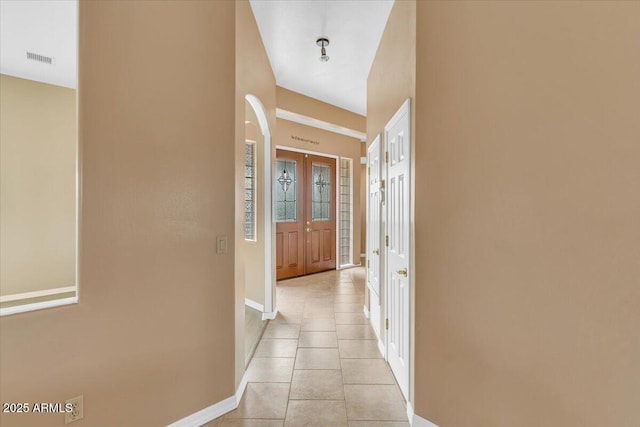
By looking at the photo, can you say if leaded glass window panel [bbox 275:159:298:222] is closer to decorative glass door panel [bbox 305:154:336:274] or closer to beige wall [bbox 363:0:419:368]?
decorative glass door panel [bbox 305:154:336:274]

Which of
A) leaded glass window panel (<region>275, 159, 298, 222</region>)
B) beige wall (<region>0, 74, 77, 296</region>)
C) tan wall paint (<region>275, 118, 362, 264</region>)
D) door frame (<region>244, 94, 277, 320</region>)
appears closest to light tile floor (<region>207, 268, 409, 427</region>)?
door frame (<region>244, 94, 277, 320</region>)

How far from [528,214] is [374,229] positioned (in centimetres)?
188

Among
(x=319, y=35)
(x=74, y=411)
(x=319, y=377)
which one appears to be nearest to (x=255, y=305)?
(x=319, y=377)

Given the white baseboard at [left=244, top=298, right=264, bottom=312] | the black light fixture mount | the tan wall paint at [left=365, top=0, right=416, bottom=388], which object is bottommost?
the white baseboard at [left=244, top=298, right=264, bottom=312]

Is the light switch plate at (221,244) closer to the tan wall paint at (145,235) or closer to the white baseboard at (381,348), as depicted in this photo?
the tan wall paint at (145,235)

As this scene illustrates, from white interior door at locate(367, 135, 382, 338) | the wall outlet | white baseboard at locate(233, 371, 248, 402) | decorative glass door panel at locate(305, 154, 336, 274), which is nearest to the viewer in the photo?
the wall outlet

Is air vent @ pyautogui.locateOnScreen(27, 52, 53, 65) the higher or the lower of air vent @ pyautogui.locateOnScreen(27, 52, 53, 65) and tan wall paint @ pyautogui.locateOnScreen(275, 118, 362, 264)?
the lower

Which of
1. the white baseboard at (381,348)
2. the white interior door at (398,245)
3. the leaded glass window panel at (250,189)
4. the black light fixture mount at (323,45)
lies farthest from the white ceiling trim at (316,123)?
the white baseboard at (381,348)

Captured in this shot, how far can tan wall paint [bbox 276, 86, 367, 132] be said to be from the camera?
426 centimetres

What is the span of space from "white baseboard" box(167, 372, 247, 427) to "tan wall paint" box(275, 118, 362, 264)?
3.76m

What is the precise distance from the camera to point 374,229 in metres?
3.16

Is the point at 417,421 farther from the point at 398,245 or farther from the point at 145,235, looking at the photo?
the point at 145,235

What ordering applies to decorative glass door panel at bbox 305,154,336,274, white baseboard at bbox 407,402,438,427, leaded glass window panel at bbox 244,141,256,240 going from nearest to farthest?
white baseboard at bbox 407,402,438,427 < leaded glass window panel at bbox 244,141,256,240 < decorative glass door panel at bbox 305,154,336,274

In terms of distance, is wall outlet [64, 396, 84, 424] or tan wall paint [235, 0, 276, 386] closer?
wall outlet [64, 396, 84, 424]
